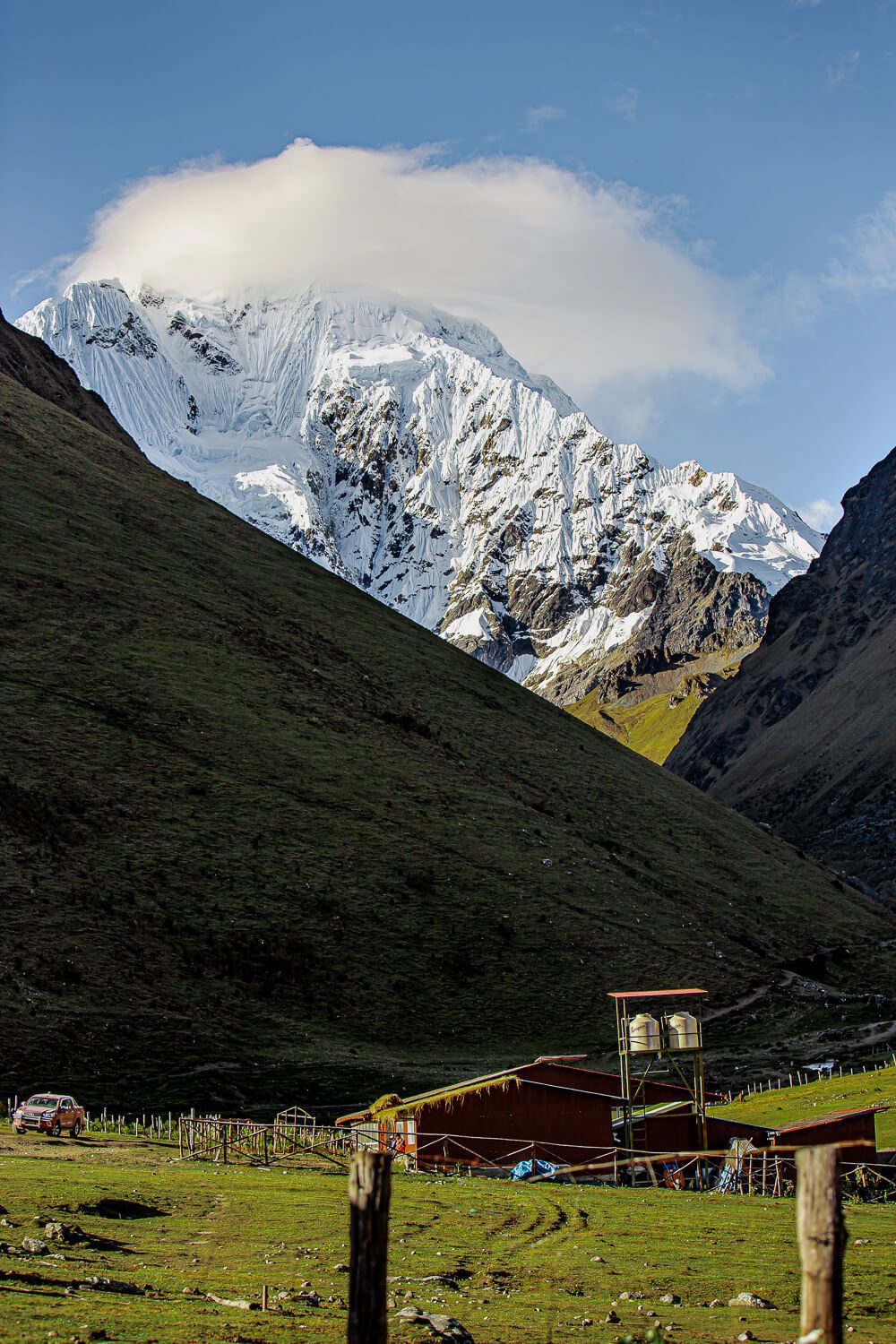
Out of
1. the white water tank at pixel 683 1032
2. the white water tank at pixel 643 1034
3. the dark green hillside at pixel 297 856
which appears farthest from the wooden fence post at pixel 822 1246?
the dark green hillside at pixel 297 856

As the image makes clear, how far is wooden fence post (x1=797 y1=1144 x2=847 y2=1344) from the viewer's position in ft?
35.9

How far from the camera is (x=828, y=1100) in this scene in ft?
192

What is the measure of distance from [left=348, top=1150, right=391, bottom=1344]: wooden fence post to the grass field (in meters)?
5.69

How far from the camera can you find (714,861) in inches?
4572

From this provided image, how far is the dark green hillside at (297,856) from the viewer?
230 ft

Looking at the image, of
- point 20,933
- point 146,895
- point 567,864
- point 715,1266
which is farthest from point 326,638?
point 715,1266

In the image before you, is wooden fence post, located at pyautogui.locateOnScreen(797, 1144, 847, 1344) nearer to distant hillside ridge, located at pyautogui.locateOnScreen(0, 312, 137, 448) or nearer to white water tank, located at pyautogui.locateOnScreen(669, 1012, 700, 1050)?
white water tank, located at pyautogui.locateOnScreen(669, 1012, 700, 1050)

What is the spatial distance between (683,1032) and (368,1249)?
137 feet

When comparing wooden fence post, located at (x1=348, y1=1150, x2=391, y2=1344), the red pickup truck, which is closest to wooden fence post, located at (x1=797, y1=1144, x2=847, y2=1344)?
wooden fence post, located at (x1=348, y1=1150, x2=391, y2=1344)

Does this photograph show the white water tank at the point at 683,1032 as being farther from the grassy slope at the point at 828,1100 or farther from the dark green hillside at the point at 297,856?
the dark green hillside at the point at 297,856

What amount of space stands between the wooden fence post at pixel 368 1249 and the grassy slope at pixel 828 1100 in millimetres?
40388

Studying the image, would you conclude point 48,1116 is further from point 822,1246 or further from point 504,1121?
point 822,1246

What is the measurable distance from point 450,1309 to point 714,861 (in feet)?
325

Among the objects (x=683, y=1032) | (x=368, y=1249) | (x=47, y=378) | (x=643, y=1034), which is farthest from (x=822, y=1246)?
(x=47, y=378)
